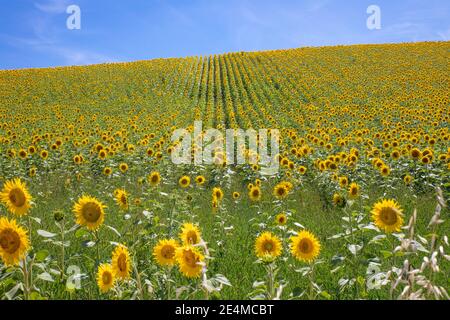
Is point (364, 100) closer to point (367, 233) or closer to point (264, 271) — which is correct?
point (367, 233)

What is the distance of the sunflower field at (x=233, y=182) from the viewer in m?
2.80

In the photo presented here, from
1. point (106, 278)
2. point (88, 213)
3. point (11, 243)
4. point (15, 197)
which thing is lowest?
point (106, 278)

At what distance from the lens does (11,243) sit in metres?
2.33

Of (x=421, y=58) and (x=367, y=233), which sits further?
(x=421, y=58)

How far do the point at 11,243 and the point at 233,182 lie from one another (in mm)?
7162

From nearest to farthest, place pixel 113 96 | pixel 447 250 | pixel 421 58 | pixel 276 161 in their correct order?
pixel 447 250
pixel 276 161
pixel 113 96
pixel 421 58

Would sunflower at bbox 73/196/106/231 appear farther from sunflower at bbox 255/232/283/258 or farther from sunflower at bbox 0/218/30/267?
sunflower at bbox 255/232/283/258

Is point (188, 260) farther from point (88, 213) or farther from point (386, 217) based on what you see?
point (386, 217)

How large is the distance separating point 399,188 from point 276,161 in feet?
9.48

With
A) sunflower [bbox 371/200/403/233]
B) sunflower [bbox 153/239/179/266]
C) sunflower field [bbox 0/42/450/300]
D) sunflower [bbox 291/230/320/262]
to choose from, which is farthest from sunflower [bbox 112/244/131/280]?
sunflower [bbox 371/200/403/233]

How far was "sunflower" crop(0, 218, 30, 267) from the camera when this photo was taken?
233 cm

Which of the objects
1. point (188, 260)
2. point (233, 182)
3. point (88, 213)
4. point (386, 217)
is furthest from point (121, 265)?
point (233, 182)

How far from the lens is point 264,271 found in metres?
4.31
